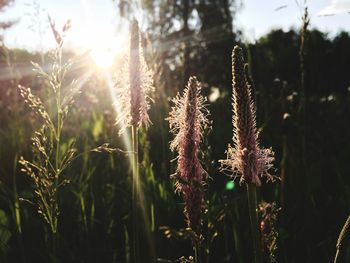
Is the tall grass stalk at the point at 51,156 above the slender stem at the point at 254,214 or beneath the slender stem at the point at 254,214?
above

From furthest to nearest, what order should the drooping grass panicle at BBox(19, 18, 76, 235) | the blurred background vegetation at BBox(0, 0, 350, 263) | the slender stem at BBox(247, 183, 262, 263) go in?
the blurred background vegetation at BBox(0, 0, 350, 263)
the drooping grass panicle at BBox(19, 18, 76, 235)
the slender stem at BBox(247, 183, 262, 263)

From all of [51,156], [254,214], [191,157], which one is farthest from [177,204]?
[254,214]

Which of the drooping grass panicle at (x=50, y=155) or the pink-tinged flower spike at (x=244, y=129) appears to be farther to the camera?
the drooping grass panicle at (x=50, y=155)

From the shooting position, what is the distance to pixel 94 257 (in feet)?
7.48

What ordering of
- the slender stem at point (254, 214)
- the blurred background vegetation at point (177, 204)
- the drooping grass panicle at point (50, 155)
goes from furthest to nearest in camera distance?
the blurred background vegetation at point (177, 204)
the drooping grass panicle at point (50, 155)
the slender stem at point (254, 214)

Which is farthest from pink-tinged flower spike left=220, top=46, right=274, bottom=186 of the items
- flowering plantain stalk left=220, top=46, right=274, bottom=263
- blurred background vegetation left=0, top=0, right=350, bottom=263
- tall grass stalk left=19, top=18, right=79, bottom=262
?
tall grass stalk left=19, top=18, right=79, bottom=262

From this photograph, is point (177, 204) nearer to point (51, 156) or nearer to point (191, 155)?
point (51, 156)

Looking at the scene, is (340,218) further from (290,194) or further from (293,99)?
(293,99)

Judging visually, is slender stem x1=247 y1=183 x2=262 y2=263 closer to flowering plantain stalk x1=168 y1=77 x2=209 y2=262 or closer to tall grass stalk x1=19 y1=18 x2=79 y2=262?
flowering plantain stalk x1=168 y1=77 x2=209 y2=262

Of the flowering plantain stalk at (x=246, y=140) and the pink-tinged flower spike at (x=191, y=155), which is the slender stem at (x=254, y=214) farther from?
the pink-tinged flower spike at (x=191, y=155)

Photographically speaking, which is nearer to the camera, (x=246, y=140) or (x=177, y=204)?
(x=246, y=140)

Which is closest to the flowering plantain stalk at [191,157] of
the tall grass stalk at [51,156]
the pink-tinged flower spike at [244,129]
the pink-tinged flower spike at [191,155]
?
the pink-tinged flower spike at [191,155]

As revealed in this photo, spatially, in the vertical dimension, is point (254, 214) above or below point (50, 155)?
Result: below

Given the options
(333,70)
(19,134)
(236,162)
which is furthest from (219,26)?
(236,162)
